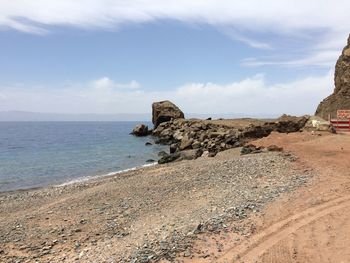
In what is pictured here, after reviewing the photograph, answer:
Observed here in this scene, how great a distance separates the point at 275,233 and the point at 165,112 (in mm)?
78637

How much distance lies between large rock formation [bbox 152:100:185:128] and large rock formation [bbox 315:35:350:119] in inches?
1342

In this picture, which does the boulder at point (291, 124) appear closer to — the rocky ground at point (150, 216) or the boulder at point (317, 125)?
the boulder at point (317, 125)

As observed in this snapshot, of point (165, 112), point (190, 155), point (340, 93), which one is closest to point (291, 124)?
point (190, 155)

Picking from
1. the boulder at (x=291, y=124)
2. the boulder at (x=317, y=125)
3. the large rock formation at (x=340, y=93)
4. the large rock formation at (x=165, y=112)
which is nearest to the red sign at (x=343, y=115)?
the boulder at (x=291, y=124)

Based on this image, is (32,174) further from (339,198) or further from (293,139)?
(339,198)

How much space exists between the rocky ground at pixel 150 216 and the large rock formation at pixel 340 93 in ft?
136

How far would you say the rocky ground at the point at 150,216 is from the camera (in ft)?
38.2

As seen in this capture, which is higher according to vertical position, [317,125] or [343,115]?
[343,115]

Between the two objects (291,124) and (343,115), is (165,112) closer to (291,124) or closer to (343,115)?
(343,115)

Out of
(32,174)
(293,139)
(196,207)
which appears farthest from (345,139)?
(32,174)

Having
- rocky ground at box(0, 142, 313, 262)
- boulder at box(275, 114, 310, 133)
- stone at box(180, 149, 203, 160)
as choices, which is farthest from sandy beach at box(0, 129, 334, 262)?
boulder at box(275, 114, 310, 133)

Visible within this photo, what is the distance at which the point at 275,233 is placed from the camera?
11.6 meters

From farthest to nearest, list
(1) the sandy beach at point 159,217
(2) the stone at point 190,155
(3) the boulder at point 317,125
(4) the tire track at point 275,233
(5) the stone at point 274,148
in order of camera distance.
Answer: (3) the boulder at point 317,125 → (2) the stone at point 190,155 → (5) the stone at point 274,148 → (1) the sandy beach at point 159,217 → (4) the tire track at point 275,233

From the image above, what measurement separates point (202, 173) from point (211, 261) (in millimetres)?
11356
